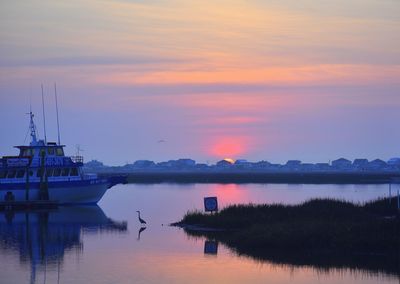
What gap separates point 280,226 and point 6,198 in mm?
39771

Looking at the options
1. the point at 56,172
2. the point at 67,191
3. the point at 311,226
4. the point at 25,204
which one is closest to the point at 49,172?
the point at 56,172

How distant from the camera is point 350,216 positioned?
44.8 metres

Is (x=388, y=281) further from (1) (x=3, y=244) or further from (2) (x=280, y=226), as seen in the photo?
(1) (x=3, y=244)

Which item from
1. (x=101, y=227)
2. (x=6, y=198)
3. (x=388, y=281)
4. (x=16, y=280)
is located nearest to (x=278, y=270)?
(x=388, y=281)

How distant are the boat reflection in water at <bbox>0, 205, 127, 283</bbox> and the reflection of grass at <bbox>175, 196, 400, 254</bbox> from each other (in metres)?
6.93

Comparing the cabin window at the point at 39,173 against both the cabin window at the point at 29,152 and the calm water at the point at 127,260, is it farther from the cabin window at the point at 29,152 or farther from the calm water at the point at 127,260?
the calm water at the point at 127,260

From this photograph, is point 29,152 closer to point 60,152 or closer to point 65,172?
point 60,152

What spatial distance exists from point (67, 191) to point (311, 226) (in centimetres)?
4117

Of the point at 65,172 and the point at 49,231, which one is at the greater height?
the point at 65,172

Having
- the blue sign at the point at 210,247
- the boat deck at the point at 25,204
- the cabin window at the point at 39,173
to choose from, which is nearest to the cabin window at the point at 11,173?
the cabin window at the point at 39,173

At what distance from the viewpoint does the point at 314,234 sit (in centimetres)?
3869

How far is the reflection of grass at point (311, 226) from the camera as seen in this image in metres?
37.4

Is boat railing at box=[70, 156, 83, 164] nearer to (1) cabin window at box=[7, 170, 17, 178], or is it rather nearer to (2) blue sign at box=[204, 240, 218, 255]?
(1) cabin window at box=[7, 170, 17, 178]

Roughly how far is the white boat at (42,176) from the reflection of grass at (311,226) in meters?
26.8
